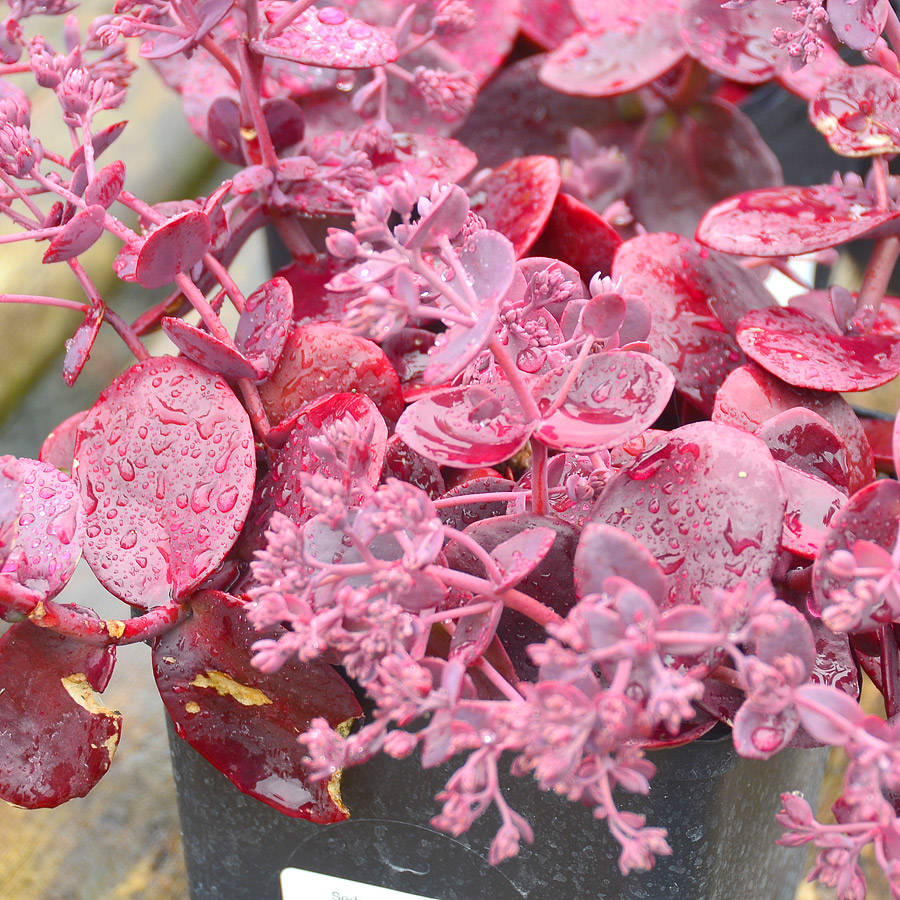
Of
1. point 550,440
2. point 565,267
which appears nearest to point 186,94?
point 565,267

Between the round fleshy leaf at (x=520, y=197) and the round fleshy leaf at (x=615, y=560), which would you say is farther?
the round fleshy leaf at (x=520, y=197)

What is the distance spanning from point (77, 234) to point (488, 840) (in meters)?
0.33

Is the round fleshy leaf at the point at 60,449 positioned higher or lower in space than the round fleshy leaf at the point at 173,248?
lower

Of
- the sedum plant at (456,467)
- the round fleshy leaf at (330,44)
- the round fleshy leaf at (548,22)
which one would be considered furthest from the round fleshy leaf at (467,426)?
the round fleshy leaf at (548,22)

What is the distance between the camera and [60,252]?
1.36ft

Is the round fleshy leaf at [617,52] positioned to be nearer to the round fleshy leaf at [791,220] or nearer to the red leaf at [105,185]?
the round fleshy leaf at [791,220]

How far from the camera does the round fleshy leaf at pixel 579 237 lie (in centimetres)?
54

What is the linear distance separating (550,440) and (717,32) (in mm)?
402

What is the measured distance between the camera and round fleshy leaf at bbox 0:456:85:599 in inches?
14.1

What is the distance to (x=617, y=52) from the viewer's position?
2.26ft

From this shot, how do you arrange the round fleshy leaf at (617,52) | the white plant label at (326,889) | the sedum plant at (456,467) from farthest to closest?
the round fleshy leaf at (617,52)
the white plant label at (326,889)
the sedum plant at (456,467)

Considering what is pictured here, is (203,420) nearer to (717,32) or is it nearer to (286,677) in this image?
(286,677)

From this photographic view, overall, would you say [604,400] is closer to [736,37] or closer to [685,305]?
[685,305]

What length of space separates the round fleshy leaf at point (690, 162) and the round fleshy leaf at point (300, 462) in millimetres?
419
